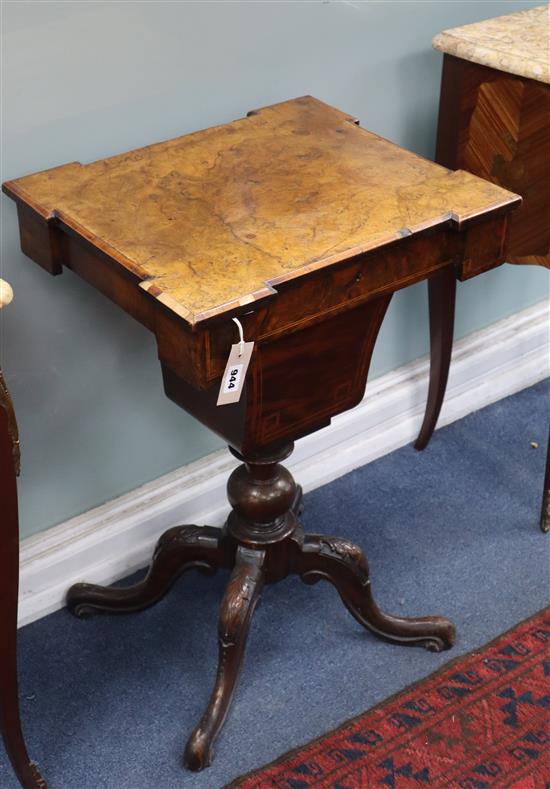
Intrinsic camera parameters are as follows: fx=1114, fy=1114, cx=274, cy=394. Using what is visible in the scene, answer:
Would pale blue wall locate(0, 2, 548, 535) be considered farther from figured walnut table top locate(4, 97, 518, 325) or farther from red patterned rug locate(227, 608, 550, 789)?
red patterned rug locate(227, 608, 550, 789)

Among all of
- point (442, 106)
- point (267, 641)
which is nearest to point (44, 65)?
point (442, 106)

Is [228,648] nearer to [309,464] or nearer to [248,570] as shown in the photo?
[248,570]

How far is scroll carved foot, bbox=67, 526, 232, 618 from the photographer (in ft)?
6.37

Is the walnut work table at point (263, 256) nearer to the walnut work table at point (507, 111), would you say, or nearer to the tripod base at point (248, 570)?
the tripod base at point (248, 570)

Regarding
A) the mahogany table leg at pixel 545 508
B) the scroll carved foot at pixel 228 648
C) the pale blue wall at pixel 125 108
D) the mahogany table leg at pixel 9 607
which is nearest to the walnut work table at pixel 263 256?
the scroll carved foot at pixel 228 648

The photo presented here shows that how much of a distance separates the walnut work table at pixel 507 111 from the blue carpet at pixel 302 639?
0.57 meters

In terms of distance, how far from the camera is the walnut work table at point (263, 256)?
4.64 ft

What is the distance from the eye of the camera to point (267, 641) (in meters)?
2.01

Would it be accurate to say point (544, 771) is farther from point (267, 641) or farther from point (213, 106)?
point (213, 106)

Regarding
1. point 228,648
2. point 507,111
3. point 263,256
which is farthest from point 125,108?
point 228,648

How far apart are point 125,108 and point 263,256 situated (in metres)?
0.50

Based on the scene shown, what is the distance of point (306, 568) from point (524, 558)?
494 mm

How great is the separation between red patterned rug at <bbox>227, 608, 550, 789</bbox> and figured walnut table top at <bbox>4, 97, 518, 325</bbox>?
0.82m

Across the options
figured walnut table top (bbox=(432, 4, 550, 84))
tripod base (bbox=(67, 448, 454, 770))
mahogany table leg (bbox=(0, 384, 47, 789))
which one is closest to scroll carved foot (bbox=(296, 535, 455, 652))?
tripod base (bbox=(67, 448, 454, 770))
